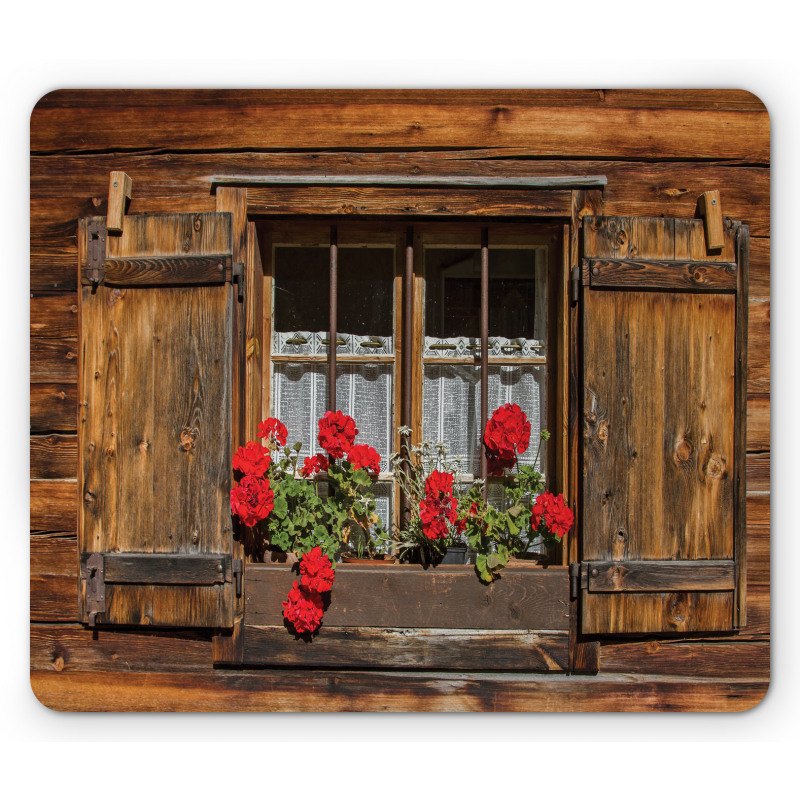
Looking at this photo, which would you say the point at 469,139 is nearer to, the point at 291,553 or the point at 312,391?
the point at 312,391

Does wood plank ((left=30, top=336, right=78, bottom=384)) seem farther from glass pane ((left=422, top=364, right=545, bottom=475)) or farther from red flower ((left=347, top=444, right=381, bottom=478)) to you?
glass pane ((left=422, top=364, right=545, bottom=475))

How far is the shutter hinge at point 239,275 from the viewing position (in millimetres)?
2167

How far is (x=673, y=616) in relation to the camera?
2.14 meters

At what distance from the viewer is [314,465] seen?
2168mm

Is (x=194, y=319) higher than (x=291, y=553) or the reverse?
higher

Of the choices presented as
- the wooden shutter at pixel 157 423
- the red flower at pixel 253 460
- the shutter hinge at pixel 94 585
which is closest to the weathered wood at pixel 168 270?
the wooden shutter at pixel 157 423

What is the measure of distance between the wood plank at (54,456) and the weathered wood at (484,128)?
1.18 m

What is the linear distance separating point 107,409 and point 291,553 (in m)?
0.82

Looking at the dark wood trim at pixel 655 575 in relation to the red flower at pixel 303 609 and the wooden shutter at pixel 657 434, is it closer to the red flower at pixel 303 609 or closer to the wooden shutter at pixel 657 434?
the wooden shutter at pixel 657 434

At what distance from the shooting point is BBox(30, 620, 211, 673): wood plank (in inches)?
87.5

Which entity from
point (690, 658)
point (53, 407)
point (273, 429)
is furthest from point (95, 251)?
point (690, 658)

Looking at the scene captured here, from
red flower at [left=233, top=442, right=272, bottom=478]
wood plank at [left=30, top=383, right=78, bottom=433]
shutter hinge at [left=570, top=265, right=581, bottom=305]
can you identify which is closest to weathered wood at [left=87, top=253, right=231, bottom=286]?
wood plank at [left=30, top=383, right=78, bottom=433]

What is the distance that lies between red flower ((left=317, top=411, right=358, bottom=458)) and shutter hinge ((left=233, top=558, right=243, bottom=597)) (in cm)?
49

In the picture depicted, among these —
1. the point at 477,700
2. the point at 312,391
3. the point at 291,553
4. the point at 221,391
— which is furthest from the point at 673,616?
the point at 221,391
